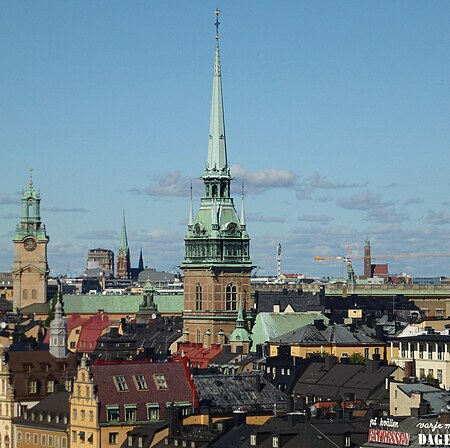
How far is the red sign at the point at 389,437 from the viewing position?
9144 cm

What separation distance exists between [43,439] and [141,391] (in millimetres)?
9123

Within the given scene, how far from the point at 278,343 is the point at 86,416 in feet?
213

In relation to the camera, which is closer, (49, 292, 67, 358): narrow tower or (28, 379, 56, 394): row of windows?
(28, 379, 56, 394): row of windows

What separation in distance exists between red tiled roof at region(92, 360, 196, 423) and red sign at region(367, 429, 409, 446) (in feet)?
100

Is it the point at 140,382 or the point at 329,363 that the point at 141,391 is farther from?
the point at 329,363

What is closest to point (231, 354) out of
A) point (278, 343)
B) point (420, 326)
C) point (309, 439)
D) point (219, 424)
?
point (278, 343)

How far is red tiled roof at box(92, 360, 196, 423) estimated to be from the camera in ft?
404

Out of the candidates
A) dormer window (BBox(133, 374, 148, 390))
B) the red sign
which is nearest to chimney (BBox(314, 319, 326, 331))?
dormer window (BBox(133, 374, 148, 390))

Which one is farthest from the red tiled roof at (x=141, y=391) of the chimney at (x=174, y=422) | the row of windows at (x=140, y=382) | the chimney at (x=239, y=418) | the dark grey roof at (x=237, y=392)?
the chimney at (x=174, y=422)

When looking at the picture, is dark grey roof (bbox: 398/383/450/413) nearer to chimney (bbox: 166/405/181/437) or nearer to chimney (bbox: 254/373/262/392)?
chimney (bbox: 254/373/262/392)

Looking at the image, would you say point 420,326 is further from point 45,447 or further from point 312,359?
point 45,447

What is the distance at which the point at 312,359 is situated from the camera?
519 feet

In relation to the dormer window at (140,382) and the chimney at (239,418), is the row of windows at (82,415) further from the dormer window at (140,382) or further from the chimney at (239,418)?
the chimney at (239,418)

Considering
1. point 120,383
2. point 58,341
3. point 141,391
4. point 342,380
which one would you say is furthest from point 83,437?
point 58,341
